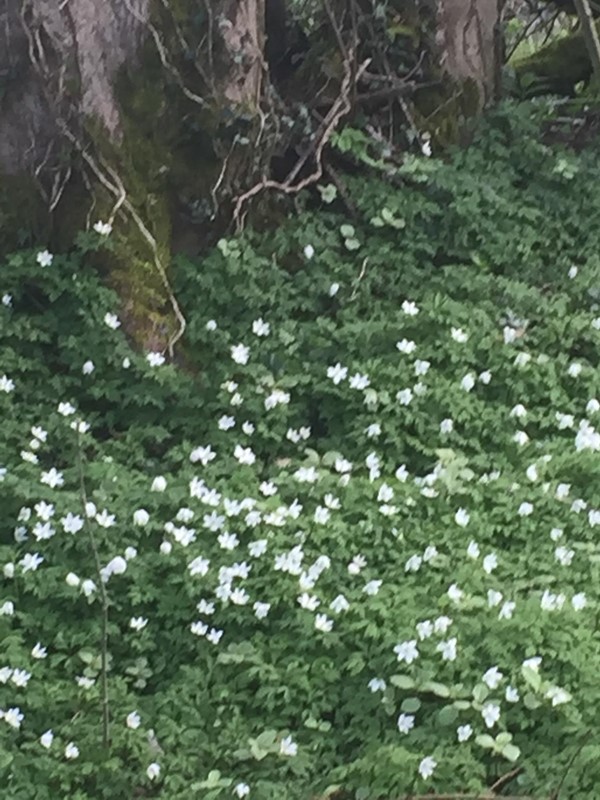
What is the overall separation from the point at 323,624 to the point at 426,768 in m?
0.57

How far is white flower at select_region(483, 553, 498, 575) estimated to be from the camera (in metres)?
3.26

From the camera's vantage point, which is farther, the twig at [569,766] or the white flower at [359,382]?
the white flower at [359,382]

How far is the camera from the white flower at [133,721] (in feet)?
Result: 9.19

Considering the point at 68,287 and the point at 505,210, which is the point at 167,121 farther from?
the point at 505,210

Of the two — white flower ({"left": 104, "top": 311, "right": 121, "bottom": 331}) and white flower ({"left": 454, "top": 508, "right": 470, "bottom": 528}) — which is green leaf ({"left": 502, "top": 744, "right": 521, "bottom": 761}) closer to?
white flower ({"left": 454, "top": 508, "right": 470, "bottom": 528})

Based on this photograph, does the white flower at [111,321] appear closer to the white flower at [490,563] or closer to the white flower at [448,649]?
the white flower at [490,563]

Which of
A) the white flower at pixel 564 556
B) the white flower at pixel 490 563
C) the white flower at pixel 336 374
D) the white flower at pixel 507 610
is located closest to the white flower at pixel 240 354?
the white flower at pixel 336 374

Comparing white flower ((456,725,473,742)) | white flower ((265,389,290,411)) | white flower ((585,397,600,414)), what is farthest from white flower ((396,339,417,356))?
white flower ((456,725,473,742))

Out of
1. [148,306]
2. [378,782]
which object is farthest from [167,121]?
[378,782]

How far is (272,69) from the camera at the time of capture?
5.31m

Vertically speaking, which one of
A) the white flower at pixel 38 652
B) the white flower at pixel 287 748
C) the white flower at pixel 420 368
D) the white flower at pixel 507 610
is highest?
the white flower at pixel 420 368

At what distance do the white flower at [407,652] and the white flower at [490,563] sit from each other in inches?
18.6

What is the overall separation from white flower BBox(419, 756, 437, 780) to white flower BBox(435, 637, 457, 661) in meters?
0.34

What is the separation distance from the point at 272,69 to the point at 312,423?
218 cm
